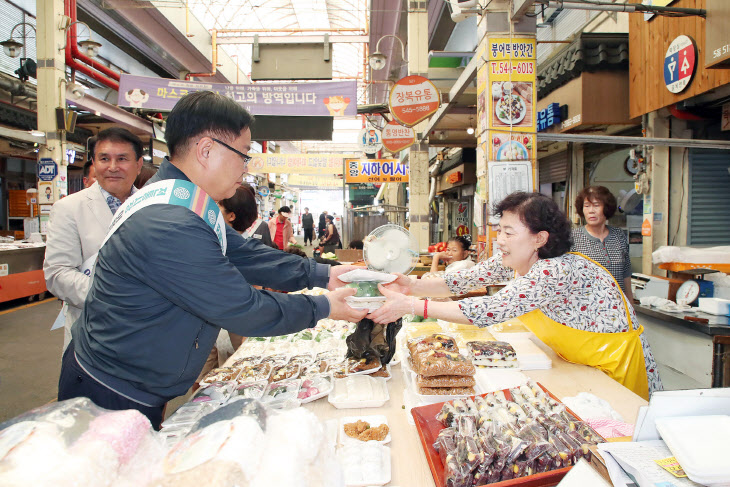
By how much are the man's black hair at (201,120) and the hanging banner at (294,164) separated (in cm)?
1473

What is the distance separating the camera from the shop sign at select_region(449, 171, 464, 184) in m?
11.7

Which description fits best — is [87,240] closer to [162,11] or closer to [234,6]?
[162,11]

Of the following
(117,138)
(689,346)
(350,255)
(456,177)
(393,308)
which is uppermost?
(456,177)

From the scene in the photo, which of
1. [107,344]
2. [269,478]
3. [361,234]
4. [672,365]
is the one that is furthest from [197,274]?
[361,234]

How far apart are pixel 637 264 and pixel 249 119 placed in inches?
270

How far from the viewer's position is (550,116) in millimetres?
6180

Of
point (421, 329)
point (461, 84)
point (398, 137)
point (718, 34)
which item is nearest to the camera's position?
point (421, 329)

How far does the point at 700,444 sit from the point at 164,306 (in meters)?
1.59

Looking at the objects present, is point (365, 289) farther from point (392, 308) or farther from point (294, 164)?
point (294, 164)

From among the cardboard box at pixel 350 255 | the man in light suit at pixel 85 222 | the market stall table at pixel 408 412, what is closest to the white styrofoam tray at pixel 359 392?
the market stall table at pixel 408 412

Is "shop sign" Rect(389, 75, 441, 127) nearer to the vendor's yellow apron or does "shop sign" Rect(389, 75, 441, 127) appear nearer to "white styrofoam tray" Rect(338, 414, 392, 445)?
the vendor's yellow apron

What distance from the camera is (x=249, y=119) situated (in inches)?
68.4

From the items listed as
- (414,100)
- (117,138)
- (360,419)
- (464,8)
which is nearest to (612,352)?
(360,419)

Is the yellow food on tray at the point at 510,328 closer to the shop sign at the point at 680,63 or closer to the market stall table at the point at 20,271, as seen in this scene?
the shop sign at the point at 680,63
